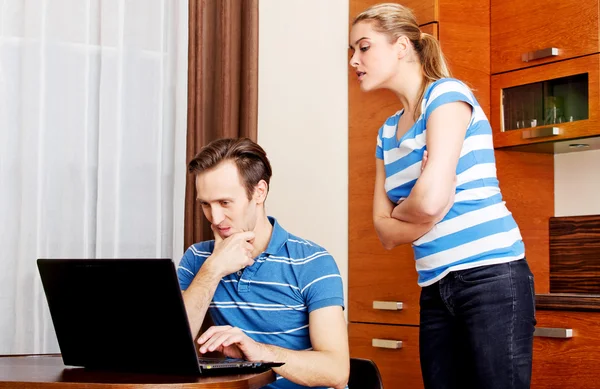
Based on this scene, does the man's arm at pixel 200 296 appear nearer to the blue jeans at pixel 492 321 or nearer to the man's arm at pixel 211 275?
the man's arm at pixel 211 275

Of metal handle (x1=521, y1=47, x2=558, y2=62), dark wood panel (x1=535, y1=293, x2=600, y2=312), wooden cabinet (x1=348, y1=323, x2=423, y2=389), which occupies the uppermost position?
metal handle (x1=521, y1=47, x2=558, y2=62)

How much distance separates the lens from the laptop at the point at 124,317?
1380 millimetres

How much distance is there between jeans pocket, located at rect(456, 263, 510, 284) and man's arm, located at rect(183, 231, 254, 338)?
481mm

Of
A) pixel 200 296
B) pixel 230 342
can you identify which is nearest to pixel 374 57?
pixel 200 296

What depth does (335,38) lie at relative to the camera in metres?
3.39

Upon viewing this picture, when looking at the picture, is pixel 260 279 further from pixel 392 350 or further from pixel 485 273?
pixel 392 350

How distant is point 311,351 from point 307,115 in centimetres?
176

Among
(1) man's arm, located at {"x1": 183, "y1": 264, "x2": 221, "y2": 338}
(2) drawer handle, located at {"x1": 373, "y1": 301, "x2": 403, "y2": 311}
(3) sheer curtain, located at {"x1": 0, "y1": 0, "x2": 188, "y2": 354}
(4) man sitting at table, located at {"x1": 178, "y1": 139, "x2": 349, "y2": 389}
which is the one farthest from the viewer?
(2) drawer handle, located at {"x1": 373, "y1": 301, "x2": 403, "y2": 311}

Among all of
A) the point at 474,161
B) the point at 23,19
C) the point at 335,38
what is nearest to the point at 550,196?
the point at 335,38

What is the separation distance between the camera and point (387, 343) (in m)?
3.09

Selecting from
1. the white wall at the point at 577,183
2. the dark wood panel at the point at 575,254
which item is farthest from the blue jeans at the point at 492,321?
the white wall at the point at 577,183

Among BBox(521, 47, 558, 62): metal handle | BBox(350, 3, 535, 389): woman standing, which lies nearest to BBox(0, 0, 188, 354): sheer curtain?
BBox(350, 3, 535, 389): woman standing

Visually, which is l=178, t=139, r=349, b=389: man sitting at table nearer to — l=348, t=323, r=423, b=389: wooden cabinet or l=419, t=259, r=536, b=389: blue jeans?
l=419, t=259, r=536, b=389: blue jeans

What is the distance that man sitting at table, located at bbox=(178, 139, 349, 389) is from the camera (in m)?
1.74
